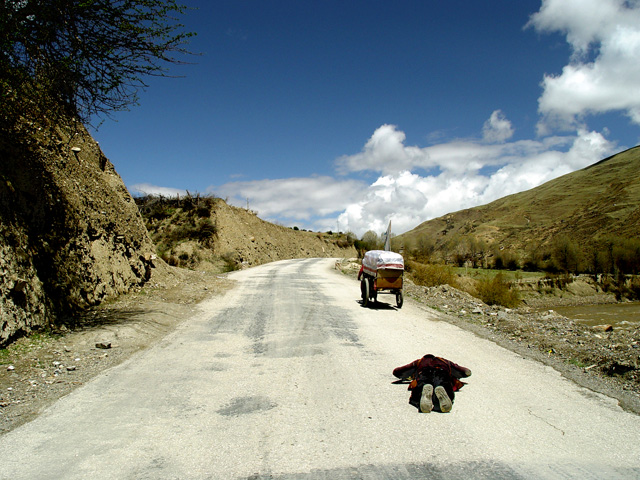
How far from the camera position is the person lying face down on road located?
4.66 meters

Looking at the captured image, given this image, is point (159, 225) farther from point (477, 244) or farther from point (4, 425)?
point (477, 244)

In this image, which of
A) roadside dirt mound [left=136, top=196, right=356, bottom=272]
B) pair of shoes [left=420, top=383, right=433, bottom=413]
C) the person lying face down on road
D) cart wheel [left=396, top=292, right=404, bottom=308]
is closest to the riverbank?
cart wheel [left=396, top=292, right=404, bottom=308]

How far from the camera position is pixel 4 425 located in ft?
14.3

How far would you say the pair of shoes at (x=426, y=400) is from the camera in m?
4.59

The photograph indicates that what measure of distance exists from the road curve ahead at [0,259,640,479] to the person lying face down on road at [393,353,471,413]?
14cm

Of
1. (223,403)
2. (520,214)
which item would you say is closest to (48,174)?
(223,403)

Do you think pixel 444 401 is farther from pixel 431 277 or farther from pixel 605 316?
pixel 605 316

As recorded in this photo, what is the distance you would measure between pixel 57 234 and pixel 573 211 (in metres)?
130

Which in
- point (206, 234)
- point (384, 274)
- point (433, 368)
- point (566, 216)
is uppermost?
point (566, 216)

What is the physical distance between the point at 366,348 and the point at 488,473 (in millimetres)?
4430

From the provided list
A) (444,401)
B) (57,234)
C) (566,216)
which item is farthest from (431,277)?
(566,216)

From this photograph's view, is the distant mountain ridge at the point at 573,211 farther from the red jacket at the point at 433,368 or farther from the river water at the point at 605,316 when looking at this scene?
the red jacket at the point at 433,368

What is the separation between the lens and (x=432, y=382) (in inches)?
198

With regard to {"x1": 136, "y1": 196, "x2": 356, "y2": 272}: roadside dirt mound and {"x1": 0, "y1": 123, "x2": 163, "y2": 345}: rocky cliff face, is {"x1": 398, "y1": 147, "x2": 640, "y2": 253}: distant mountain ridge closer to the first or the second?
{"x1": 136, "y1": 196, "x2": 356, "y2": 272}: roadside dirt mound
